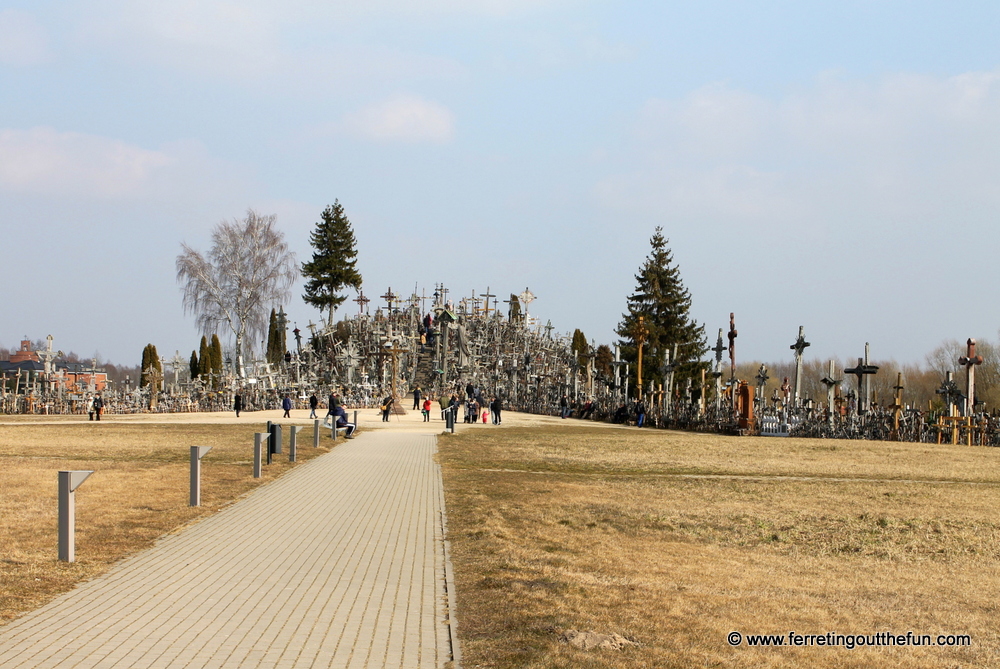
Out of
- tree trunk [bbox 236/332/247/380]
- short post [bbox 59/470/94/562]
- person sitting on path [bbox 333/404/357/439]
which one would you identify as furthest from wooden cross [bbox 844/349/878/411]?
tree trunk [bbox 236/332/247/380]

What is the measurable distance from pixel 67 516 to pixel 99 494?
5836 mm

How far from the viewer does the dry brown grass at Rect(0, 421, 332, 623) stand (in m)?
8.78

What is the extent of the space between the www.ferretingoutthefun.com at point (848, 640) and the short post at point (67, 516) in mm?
6164

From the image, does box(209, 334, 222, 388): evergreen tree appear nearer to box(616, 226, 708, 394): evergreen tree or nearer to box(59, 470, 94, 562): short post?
box(616, 226, 708, 394): evergreen tree

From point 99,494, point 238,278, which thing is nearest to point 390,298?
point 238,278

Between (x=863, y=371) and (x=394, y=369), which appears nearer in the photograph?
(x=863, y=371)

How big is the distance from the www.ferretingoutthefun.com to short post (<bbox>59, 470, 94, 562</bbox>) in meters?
6.16

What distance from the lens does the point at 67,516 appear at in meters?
9.15

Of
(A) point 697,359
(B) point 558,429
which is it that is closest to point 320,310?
(A) point 697,359

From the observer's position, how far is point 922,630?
707cm

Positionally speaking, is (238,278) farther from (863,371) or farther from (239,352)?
(863,371)

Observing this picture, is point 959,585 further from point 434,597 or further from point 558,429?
point 558,429

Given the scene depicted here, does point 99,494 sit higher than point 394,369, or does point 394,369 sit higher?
point 394,369

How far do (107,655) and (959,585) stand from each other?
24.0 feet
